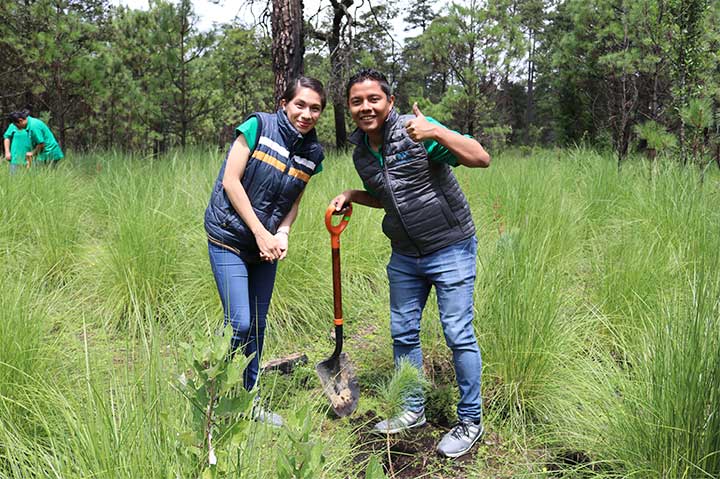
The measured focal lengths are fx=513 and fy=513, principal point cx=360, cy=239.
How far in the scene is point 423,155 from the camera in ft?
7.14

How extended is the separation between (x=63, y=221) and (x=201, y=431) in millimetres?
3635

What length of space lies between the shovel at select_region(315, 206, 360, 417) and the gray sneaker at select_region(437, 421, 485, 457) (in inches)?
20.5

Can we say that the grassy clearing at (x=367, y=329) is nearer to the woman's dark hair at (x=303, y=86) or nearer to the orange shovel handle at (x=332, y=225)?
the orange shovel handle at (x=332, y=225)

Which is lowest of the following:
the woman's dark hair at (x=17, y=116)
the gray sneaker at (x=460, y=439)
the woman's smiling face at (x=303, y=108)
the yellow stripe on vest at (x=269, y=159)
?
the gray sneaker at (x=460, y=439)

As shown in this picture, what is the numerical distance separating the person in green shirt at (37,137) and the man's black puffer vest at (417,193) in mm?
6132

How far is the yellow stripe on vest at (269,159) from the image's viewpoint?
7.41 ft

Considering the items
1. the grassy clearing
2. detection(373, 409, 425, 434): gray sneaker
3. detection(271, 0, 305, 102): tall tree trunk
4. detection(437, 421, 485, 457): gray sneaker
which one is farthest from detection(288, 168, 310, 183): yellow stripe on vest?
detection(271, 0, 305, 102): tall tree trunk

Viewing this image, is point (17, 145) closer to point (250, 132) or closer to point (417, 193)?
point (250, 132)

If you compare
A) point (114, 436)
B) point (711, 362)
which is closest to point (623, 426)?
point (711, 362)

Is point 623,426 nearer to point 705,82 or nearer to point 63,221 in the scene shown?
point 63,221

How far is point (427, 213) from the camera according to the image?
86.4 inches

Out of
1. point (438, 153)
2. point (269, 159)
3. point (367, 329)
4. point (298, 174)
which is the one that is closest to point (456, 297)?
point (438, 153)

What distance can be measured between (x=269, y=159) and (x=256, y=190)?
15 centimetres

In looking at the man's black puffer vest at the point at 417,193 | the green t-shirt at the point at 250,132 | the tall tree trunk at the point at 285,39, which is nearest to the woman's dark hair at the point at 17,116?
the tall tree trunk at the point at 285,39
